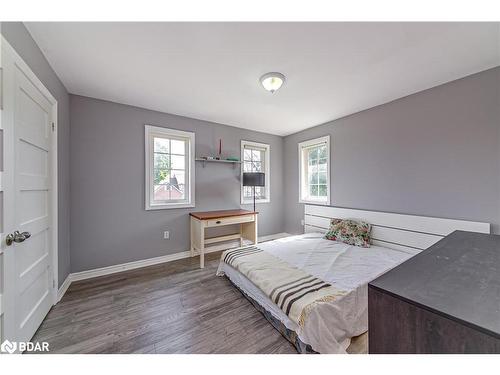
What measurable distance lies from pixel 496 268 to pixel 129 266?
3.47m

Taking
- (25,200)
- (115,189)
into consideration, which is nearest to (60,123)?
(115,189)

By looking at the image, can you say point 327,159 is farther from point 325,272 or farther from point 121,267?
point 121,267

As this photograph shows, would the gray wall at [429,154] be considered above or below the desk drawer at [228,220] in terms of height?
above

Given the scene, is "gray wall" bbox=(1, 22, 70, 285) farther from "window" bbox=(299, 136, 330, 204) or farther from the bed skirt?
"window" bbox=(299, 136, 330, 204)

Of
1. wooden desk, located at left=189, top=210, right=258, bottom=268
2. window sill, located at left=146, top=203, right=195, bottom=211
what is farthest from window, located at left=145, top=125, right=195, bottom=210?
wooden desk, located at left=189, top=210, right=258, bottom=268

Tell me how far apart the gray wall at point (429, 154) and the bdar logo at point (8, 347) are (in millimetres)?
3766

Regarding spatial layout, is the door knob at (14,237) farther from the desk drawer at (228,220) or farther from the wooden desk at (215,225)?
the desk drawer at (228,220)

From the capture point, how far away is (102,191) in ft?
8.43

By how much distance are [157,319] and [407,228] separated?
9.84 ft

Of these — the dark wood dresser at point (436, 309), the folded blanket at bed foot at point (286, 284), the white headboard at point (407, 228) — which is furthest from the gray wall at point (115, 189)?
the dark wood dresser at point (436, 309)

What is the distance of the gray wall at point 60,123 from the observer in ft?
4.67

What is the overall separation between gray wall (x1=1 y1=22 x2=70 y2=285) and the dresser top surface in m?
2.61

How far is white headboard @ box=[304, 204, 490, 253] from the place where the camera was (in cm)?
209
